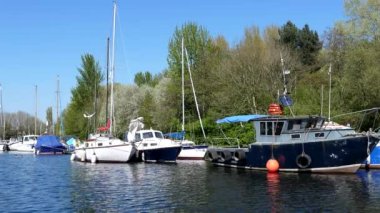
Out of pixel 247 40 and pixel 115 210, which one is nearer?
pixel 115 210

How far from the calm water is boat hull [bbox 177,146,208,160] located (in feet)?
44.6

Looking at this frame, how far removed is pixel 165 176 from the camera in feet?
120

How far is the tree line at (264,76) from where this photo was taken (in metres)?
50.7

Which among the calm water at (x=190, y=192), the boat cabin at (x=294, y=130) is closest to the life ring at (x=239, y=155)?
the calm water at (x=190, y=192)

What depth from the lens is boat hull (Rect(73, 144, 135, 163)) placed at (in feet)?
166

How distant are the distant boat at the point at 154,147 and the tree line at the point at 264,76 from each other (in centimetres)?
997

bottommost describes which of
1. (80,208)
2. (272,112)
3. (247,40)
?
(80,208)

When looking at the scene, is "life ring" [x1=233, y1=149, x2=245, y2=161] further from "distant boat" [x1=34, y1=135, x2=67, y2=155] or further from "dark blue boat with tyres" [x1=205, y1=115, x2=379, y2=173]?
"distant boat" [x1=34, y1=135, x2=67, y2=155]

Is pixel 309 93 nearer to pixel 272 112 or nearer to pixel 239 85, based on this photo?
pixel 239 85

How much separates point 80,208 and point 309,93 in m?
38.3

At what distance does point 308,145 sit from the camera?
115ft

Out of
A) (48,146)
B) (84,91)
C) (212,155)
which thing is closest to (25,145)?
(48,146)

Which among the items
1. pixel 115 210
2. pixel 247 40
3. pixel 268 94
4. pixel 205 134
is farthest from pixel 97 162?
pixel 115 210

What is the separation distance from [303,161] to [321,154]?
1333 millimetres
